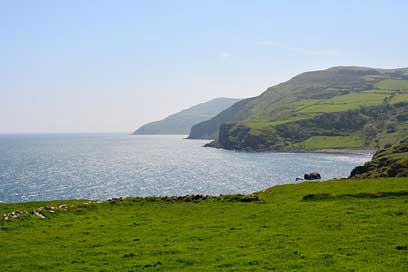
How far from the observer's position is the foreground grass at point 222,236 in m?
22.8

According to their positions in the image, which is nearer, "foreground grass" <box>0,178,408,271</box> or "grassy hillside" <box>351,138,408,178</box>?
"foreground grass" <box>0,178,408,271</box>

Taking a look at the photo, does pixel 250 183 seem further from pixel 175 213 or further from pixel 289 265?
pixel 289 265

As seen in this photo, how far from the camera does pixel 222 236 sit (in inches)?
1155

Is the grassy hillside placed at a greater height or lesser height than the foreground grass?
lesser

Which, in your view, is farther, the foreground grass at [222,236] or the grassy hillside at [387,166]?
the grassy hillside at [387,166]

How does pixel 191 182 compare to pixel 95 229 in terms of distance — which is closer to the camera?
pixel 95 229

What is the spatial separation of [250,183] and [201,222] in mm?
121228

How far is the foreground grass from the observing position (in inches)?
899

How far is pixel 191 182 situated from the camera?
15938 centimetres

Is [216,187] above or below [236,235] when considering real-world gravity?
below

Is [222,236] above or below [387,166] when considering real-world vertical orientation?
above

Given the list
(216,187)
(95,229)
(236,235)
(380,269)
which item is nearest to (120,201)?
(95,229)

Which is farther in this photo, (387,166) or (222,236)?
(387,166)

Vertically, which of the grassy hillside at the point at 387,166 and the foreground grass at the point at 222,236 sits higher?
the foreground grass at the point at 222,236
